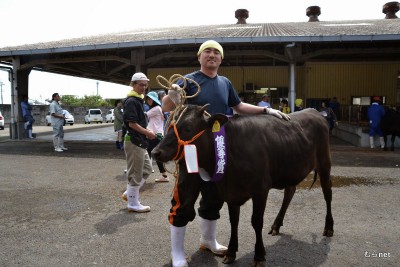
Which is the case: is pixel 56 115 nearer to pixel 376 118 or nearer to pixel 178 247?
pixel 178 247

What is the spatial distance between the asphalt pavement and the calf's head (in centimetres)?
123

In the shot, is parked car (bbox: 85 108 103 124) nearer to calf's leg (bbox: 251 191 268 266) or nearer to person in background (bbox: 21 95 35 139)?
person in background (bbox: 21 95 35 139)

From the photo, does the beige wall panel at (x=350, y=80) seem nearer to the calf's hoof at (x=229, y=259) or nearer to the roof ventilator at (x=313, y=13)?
the roof ventilator at (x=313, y=13)

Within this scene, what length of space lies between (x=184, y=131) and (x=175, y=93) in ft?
1.19

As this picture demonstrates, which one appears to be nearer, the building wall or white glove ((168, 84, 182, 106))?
white glove ((168, 84, 182, 106))

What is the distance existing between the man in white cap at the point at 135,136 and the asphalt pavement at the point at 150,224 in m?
0.31

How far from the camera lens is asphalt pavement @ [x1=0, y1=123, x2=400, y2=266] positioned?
3.07 m

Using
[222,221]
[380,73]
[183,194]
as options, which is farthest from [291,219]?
[380,73]

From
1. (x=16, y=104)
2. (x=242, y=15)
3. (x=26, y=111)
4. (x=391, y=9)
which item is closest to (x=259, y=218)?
(x=26, y=111)

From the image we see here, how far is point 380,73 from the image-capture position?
17.5 meters

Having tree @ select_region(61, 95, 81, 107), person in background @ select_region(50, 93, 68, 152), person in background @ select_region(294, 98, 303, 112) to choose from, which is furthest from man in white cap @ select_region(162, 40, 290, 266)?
tree @ select_region(61, 95, 81, 107)

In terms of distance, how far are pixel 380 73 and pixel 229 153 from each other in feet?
60.1

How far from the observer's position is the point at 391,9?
2473cm

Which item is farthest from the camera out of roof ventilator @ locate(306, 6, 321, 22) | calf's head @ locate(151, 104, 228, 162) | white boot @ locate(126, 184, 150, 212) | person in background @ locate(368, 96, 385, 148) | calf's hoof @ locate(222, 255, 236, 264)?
roof ventilator @ locate(306, 6, 321, 22)
